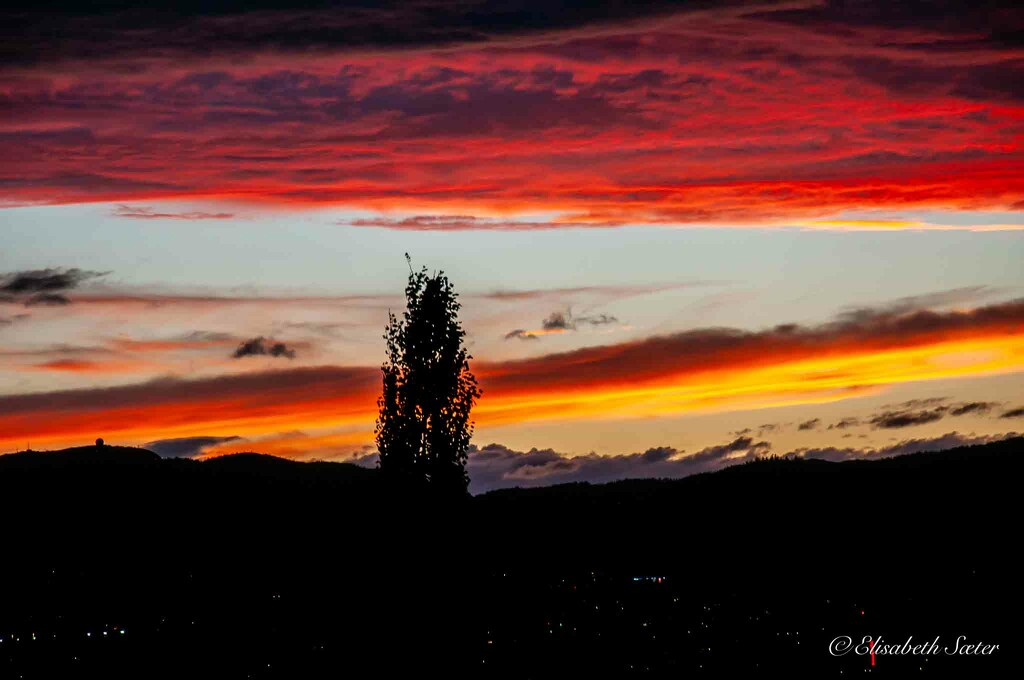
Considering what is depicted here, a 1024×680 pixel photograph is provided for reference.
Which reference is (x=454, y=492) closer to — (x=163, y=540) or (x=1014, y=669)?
(x=163, y=540)

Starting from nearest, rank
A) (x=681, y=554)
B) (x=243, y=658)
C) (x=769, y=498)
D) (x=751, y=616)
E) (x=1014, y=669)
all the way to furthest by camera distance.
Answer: (x=1014, y=669), (x=243, y=658), (x=751, y=616), (x=681, y=554), (x=769, y=498)

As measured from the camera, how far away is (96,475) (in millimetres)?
92000

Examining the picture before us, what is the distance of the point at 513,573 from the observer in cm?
6612

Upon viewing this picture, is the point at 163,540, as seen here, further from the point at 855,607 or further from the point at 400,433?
the point at 855,607

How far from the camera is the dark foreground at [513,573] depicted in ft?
141

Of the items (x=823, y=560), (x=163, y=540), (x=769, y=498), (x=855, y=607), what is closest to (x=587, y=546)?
(x=769, y=498)

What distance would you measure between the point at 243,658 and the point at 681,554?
45.4 metres

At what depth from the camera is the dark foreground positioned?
1689 inches

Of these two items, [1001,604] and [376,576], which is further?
[376,576]

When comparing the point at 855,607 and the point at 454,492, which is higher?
the point at 454,492

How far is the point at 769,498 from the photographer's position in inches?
3563

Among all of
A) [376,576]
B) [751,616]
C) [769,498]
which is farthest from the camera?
[769,498]

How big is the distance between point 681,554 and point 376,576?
84.3ft

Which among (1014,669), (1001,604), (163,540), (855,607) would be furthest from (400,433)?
(1014,669)
